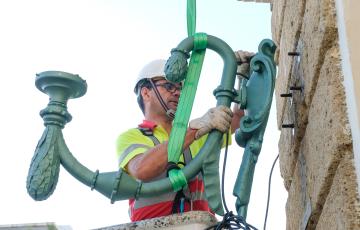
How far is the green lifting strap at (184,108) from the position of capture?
2.94 meters

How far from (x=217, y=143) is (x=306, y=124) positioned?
39 centimetres

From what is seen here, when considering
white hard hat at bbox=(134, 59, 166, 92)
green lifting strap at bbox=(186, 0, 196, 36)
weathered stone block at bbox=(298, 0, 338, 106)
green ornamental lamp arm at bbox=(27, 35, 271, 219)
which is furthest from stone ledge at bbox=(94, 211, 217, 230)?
white hard hat at bbox=(134, 59, 166, 92)

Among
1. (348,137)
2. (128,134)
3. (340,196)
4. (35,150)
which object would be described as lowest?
(340,196)

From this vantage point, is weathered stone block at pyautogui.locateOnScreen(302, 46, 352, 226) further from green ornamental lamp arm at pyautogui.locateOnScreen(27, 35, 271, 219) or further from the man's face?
the man's face

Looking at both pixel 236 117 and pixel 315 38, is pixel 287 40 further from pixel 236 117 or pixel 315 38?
pixel 315 38

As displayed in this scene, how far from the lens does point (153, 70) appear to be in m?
3.68

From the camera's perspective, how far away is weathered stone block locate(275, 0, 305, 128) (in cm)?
320

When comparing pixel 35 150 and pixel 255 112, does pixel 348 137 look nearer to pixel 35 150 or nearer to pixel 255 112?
pixel 255 112

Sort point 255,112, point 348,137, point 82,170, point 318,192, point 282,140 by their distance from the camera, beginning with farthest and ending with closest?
point 282,140, point 255,112, point 82,170, point 318,192, point 348,137

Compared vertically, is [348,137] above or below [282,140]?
below

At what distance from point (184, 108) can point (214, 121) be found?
0.58 feet

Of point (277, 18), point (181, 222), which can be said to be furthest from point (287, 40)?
point (181, 222)

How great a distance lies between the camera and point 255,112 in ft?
10.3

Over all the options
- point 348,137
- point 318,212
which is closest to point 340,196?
point 348,137
